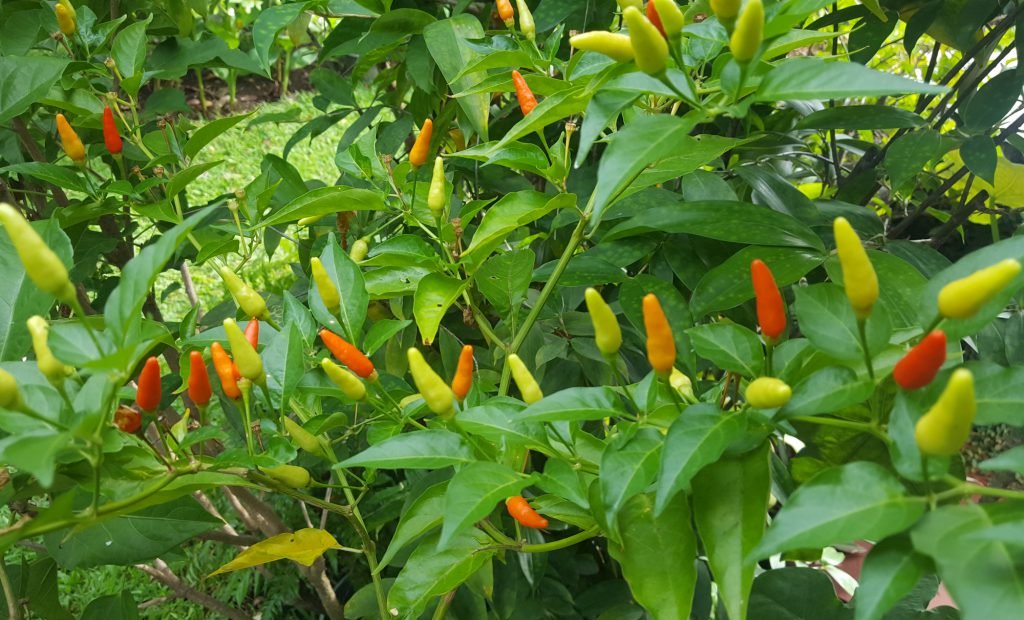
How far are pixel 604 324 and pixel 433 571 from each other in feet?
0.87

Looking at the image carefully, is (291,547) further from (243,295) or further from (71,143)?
(71,143)

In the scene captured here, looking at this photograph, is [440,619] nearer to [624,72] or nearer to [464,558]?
[464,558]

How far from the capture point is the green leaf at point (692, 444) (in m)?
0.43

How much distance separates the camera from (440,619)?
0.78 meters

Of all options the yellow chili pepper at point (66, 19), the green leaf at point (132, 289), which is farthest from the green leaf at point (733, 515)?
the yellow chili pepper at point (66, 19)

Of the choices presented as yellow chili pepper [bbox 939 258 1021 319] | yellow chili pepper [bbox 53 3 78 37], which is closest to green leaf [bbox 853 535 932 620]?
yellow chili pepper [bbox 939 258 1021 319]

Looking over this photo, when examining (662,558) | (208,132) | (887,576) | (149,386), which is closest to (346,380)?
(149,386)

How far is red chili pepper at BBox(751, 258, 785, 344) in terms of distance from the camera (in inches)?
18.1

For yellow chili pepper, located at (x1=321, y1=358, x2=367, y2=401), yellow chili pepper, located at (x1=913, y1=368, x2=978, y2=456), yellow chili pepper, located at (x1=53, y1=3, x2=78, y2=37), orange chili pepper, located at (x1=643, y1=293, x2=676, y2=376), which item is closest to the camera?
yellow chili pepper, located at (x1=913, y1=368, x2=978, y2=456)

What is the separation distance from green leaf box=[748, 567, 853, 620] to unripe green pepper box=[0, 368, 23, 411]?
24.3 inches

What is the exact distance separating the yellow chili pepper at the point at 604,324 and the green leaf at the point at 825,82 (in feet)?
0.47

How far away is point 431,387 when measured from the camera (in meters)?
0.53

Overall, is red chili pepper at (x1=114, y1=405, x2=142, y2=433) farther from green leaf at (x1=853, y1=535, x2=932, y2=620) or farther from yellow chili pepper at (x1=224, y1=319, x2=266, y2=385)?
green leaf at (x1=853, y1=535, x2=932, y2=620)

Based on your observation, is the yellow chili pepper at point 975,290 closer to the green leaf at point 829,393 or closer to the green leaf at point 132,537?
the green leaf at point 829,393
